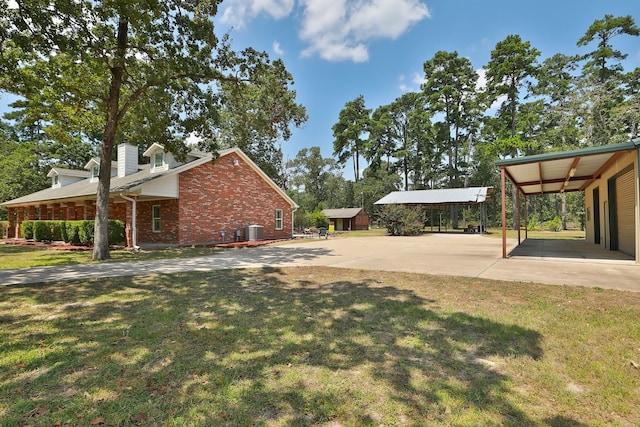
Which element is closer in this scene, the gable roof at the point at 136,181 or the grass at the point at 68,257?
the grass at the point at 68,257

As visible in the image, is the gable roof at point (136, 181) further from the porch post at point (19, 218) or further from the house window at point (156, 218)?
the house window at point (156, 218)

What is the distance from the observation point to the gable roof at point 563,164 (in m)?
9.58

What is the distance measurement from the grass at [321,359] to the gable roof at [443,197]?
962 inches

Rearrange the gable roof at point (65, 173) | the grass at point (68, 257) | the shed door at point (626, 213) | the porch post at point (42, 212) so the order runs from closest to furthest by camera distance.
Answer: the grass at point (68, 257) → the shed door at point (626, 213) → the porch post at point (42, 212) → the gable roof at point (65, 173)

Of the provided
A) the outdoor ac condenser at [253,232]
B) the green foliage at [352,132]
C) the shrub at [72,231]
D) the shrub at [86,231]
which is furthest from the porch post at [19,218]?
the green foliage at [352,132]

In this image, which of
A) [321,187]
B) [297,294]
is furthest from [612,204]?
[321,187]

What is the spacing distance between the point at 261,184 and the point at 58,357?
59.0 feet

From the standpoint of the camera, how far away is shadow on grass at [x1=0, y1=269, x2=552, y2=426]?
242cm

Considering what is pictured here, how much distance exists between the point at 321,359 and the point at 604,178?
17466mm

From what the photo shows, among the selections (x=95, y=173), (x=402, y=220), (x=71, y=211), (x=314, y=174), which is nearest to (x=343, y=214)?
(x=402, y=220)

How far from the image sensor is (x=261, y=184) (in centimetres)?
2094

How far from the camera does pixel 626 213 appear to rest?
11672 mm

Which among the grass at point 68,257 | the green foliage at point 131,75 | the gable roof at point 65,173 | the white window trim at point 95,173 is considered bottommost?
the grass at point 68,257

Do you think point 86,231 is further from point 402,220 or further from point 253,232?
point 402,220
